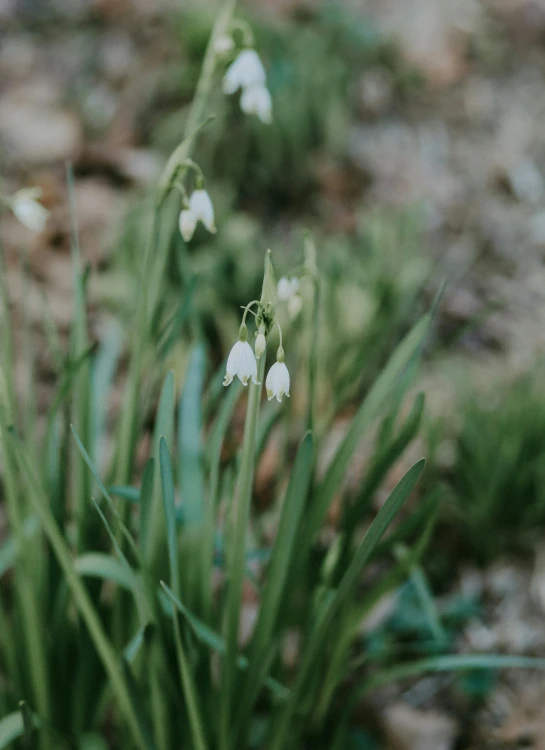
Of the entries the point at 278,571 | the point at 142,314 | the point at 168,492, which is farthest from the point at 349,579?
the point at 142,314

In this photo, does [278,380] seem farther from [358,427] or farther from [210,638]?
[210,638]

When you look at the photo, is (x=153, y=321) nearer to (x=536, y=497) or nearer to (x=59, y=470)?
(x=59, y=470)

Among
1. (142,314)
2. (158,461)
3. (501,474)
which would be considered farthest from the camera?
(501,474)

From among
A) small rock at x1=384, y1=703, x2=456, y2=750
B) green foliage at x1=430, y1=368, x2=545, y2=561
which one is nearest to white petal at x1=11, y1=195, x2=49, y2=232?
green foliage at x1=430, y1=368, x2=545, y2=561

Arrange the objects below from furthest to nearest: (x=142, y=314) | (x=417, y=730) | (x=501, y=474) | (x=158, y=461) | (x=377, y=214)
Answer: (x=377, y=214)
(x=501, y=474)
(x=417, y=730)
(x=142, y=314)
(x=158, y=461)

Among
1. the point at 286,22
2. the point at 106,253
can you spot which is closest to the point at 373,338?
the point at 106,253

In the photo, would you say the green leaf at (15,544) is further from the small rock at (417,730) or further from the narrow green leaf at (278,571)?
the small rock at (417,730)
